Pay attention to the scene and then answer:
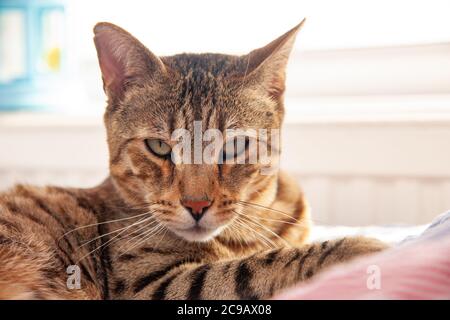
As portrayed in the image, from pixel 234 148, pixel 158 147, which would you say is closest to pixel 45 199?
pixel 158 147

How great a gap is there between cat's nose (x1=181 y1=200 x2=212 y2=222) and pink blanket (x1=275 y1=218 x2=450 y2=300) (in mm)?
248

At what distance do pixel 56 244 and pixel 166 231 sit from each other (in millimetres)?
182

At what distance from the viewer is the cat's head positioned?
34.5 inches

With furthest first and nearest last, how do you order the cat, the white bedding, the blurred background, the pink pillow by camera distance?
the blurred background → the white bedding → the cat → the pink pillow

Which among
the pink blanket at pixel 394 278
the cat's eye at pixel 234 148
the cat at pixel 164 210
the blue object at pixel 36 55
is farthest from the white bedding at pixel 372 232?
the blue object at pixel 36 55

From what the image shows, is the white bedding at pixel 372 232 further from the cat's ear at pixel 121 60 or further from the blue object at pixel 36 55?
the blue object at pixel 36 55

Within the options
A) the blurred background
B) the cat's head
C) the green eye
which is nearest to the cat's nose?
the cat's head

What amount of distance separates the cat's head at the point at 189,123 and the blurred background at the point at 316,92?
602 millimetres

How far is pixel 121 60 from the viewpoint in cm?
99

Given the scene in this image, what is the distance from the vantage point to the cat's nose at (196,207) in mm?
855

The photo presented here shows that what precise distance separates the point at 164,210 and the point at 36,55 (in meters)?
1.33

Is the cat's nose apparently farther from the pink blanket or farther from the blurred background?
the blurred background

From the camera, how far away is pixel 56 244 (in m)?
0.93
